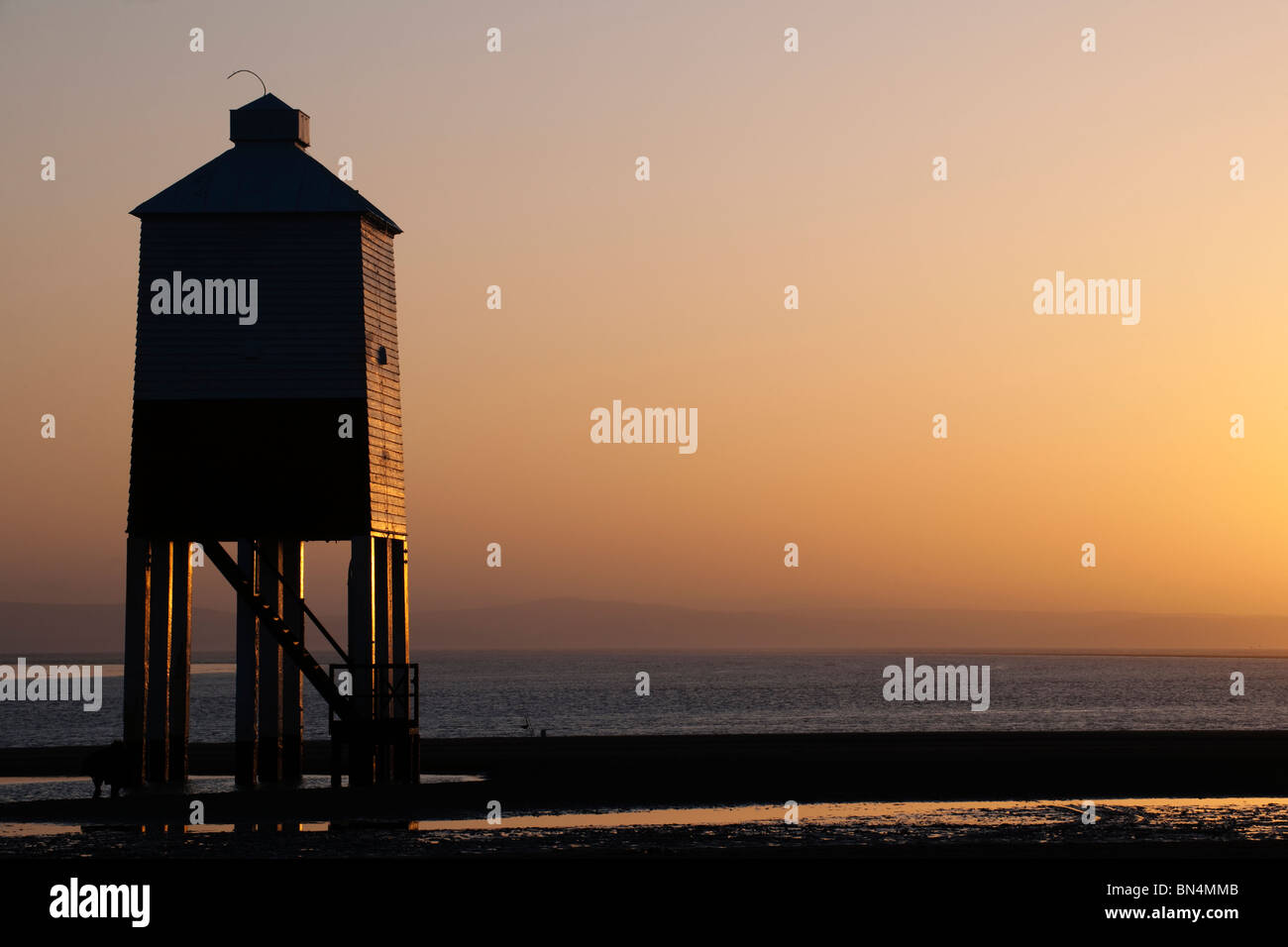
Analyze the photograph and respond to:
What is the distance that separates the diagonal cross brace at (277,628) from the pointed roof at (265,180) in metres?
8.02

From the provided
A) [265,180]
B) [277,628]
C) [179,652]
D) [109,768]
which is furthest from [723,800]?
[265,180]

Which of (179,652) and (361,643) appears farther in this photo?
(179,652)

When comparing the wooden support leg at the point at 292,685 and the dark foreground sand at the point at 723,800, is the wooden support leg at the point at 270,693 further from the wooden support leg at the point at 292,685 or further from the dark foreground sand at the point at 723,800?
the dark foreground sand at the point at 723,800

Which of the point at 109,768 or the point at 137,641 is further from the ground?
the point at 137,641

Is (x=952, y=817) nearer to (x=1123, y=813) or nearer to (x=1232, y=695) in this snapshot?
(x=1123, y=813)

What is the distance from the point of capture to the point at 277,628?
3919cm

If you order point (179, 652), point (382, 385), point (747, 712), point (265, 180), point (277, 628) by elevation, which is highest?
point (265, 180)

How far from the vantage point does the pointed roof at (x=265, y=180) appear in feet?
124

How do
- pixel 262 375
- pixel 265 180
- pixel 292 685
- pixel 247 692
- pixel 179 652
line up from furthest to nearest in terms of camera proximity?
1. pixel 292 685
2. pixel 247 692
3. pixel 179 652
4. pixel 265 180
5. pixel 262 375

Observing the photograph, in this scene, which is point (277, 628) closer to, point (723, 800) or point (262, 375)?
point (262, 375)

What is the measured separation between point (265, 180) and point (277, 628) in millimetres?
10659
